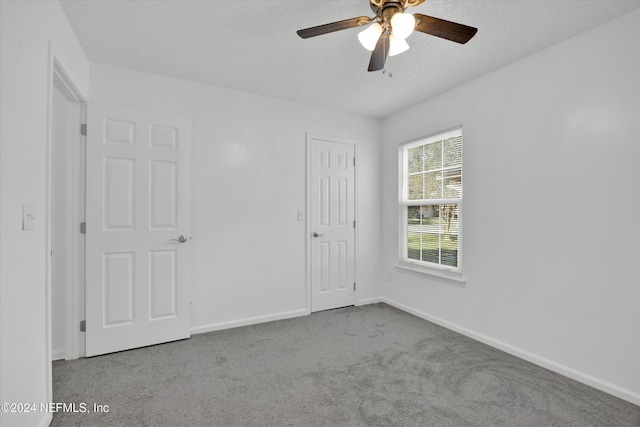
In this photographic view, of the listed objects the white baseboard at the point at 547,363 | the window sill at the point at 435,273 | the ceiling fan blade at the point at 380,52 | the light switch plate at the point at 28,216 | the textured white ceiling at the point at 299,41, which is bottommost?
the white baseboard at the point at 547,363

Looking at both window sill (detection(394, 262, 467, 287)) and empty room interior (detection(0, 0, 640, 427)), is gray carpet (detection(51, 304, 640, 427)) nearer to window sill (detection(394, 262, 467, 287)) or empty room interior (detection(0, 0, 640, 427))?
empty room interior (detection(0, 0, 640, 427))

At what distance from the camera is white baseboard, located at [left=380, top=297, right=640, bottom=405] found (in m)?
2.03

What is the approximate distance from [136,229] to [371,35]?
7.94 feet

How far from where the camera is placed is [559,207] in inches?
93.2

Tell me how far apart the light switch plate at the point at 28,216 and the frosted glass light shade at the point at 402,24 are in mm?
2041

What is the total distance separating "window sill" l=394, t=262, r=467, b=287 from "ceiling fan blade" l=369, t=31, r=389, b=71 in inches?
87.3

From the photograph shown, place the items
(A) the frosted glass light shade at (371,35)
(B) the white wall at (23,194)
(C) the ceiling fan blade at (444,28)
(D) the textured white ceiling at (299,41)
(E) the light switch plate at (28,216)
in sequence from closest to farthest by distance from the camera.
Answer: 1. (B) the white wall at (23,194)
2. (E) the light switch plate at (28,216)
3. (C) the ceiling fan blade at (444,28)
4. (A) the frosted glass light shade at (371,35)
5. (D) the textured white ceiling at (299,41)

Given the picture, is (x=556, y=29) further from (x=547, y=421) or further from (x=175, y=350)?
(x=175, y=350)

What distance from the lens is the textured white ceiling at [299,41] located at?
1967mm

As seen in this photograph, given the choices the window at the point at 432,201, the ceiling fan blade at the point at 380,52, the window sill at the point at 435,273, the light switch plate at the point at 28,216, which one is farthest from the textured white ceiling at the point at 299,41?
the window sill at the point at 435,273

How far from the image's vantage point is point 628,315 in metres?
2.03

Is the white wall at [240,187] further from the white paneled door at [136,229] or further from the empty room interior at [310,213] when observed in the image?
the white paneled door at [136,229]

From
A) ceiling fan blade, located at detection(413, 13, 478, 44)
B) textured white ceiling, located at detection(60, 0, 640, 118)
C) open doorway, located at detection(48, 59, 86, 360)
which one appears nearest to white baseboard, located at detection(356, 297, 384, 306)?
textured white ceiling, located at detection(60, 0, 640, 118)

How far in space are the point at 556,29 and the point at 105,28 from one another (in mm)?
3161
